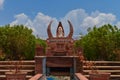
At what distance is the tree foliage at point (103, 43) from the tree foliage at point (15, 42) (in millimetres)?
8965

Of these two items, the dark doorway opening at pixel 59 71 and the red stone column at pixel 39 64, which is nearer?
the red stone column at pixel 39 64

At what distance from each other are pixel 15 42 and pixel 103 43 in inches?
477

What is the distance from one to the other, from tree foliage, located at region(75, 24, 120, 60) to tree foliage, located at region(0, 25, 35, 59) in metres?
8.96

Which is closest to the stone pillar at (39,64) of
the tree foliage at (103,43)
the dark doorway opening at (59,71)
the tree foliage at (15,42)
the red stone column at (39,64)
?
the red stone column at (39,64)

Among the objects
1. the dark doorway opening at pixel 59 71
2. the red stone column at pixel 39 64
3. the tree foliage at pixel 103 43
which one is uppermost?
the tree foliage at pixel 103 43

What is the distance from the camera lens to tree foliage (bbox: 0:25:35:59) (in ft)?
146

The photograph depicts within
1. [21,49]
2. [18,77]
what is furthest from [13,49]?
[18,77]

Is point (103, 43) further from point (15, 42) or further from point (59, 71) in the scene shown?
point (15, 42)

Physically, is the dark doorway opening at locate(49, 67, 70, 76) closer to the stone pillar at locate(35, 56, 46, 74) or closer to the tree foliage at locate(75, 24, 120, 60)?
the stone pillar at locate(35, 56, 46, 74)

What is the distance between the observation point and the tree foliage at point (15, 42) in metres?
44.4

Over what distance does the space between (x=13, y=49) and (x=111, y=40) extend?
13816mm

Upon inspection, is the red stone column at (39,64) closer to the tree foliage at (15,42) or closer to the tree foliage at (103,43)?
the tree foliage at (103,43)

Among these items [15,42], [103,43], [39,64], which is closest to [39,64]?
[39,64]

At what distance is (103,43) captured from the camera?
39500mm
